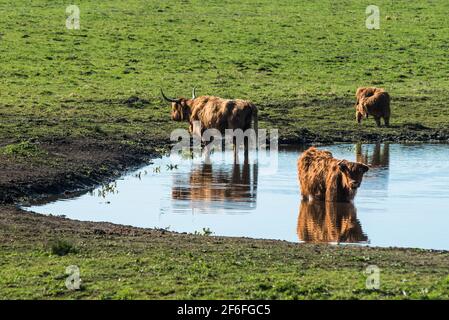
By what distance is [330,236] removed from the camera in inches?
565

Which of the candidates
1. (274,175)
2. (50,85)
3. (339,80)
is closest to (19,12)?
(50,85)

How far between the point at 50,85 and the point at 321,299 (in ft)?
69.8

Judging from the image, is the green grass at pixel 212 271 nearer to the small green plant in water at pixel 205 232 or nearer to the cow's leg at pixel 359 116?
the small green plant in water at pixel 205 232

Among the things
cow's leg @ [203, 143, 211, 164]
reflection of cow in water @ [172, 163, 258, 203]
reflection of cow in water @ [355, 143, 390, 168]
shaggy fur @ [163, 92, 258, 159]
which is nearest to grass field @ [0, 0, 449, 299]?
shaggy fur @ [163, 92, 258, 159]

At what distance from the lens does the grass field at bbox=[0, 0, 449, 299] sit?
10688 millimetres

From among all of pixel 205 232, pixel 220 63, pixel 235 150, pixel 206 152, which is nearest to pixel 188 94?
pixel 220 63

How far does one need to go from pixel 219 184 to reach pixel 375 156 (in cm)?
497

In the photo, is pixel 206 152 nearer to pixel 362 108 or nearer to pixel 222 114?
pixel 222 114

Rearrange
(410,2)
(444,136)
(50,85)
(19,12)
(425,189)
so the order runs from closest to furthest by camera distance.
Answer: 1. (425,189)
2. (444,136)
3. (50,85)
4. (19,12)
5. (410,2)

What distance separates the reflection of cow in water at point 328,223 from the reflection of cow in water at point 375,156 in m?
4.39

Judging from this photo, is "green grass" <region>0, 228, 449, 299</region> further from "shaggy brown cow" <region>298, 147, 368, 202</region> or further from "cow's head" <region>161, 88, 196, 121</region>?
"cow's head" <region>161, 88, 196, 121</region>

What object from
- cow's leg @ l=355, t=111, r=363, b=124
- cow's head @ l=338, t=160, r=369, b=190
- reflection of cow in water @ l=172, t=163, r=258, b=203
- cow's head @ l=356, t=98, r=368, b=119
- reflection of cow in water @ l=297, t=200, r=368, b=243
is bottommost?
reflection of cow in water @ l=297, t=200, r=368, b=243

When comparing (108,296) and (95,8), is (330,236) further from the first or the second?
(95,8)

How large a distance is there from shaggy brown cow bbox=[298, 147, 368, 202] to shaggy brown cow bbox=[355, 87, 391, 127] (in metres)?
8.84
